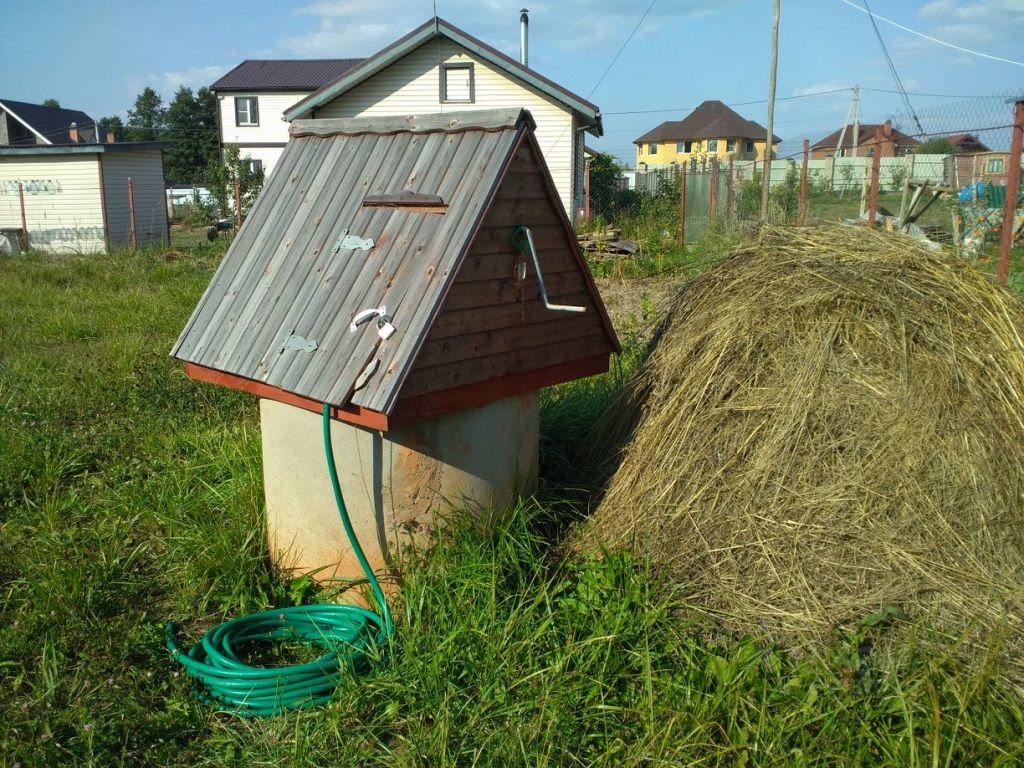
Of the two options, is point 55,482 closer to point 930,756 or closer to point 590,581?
point 590,581

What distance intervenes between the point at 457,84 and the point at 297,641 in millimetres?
21509

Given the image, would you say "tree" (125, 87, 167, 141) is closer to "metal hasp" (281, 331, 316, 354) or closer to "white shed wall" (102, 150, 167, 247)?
"white shed wall" (102, 150, 167, 247)

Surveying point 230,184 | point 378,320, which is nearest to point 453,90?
point 230,184

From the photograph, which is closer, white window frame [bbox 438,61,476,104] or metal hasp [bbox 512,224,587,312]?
metal hasp [bbox 512,224,587,312]

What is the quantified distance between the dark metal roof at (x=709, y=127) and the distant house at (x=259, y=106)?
143 ft

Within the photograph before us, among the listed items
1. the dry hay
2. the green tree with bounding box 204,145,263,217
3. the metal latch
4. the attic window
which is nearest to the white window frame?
the green tree with bounding box 204,145,263,217

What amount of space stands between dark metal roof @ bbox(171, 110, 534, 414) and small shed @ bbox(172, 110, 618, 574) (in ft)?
0.03

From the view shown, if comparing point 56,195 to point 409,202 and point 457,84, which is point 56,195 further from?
point 409,202

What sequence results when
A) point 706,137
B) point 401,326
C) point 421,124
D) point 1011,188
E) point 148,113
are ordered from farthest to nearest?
point 148,113
point 706,137
point 1011,188
point 421,124
point 401,326

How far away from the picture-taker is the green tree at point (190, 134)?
74125mm

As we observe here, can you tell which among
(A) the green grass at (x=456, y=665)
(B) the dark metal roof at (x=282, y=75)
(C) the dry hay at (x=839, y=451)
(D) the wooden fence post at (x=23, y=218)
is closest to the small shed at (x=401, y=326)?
(A) the green grass at (x=456, y=665)

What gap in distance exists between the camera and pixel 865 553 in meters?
3.81

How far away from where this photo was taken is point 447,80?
23.3 metres

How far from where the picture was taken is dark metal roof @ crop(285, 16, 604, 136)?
21.8 metres
